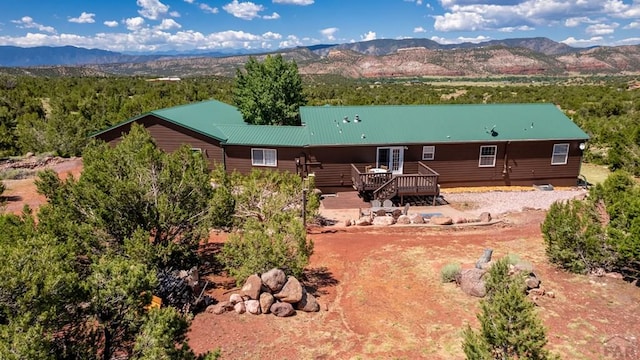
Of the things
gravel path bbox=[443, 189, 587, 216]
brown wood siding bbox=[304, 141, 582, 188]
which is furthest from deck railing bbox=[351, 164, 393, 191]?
gravel path bbox=[443, 189, 587, 216]

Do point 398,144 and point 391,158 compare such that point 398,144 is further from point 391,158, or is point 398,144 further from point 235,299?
point 235,299

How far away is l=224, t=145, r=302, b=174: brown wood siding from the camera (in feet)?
70.8

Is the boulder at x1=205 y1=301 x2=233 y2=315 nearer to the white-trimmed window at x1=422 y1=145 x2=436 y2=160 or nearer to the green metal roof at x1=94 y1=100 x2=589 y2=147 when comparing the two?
the green metal roof at x1=94 y1=100 x2=589 y2=147

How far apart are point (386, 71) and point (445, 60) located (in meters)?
24.9

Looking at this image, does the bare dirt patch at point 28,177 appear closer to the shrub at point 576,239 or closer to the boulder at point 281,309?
the boulder at point 281,309

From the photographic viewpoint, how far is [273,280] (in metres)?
10.2

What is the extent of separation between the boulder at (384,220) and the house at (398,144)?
2.93 m

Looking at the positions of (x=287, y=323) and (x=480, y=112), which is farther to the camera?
(x=480, y=112)

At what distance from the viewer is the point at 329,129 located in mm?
22156

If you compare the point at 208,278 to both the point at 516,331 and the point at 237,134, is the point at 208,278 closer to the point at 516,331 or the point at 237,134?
the point at 516,331

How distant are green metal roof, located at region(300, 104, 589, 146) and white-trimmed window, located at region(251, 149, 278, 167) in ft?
7.26

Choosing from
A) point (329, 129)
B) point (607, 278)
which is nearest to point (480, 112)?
point (329, 129)

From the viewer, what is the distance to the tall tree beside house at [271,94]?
29281 mm

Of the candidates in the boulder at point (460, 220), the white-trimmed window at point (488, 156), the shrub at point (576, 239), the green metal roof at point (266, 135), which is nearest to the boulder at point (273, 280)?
the shrub at point (576, 239)
